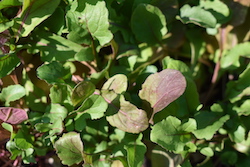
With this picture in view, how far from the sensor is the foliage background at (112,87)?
0.98 metres

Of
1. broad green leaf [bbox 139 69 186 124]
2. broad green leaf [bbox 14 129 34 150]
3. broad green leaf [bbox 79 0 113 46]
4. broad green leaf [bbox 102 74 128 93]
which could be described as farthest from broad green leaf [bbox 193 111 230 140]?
broad green leaf [bbox 14 129 34 150]

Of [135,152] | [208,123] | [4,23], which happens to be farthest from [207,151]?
[4,23]

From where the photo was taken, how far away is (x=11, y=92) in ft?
3.39

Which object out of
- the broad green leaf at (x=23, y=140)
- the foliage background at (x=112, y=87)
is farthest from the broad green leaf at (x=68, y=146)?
the broad green leaf at (x=23, y=140)

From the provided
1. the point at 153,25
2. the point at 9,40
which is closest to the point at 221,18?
the point at 153,25

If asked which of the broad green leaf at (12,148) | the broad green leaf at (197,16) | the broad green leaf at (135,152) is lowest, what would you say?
the broad green leaf at (135,152)

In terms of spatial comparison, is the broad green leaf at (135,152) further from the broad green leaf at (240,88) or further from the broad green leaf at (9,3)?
the broad green leaf at (9,3)

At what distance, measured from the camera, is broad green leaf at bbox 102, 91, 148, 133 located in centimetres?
96

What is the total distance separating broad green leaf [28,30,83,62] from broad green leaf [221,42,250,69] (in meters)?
0.52

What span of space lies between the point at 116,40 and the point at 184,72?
25cm

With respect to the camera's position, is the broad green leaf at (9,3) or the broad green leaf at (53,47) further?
the broad green leaf at (53,47)

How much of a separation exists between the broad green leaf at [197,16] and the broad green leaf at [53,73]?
0.42m

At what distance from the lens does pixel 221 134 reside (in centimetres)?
119

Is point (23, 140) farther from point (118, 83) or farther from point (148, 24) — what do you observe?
point (148, 24)
